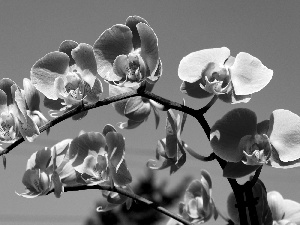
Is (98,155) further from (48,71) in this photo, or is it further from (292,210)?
(292,210)

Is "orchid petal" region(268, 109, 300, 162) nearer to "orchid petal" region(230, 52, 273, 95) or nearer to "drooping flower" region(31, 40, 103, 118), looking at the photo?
"orchid petal" region(230, 52, 273, 95)

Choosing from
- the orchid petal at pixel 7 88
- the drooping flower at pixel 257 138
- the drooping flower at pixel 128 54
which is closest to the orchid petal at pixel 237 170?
the drooping flower at pixel 257 138

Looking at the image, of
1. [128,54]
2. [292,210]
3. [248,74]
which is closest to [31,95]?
[128,54]

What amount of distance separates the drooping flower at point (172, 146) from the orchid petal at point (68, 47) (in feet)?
0.38

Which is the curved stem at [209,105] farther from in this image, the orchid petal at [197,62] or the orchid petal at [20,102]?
the orchid petal at [20,102]

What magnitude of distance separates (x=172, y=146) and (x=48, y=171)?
136 mm

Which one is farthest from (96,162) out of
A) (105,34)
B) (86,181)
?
(105,34)

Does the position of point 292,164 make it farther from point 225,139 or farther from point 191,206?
point 191,206

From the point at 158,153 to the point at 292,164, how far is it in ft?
0.54

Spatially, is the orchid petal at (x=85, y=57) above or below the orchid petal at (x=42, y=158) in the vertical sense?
above

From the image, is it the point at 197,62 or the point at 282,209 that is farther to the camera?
the point at 282,209

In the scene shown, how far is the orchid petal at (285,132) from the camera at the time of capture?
54cm

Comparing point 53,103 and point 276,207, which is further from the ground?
point 53,103

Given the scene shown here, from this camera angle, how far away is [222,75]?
1.78 ft
